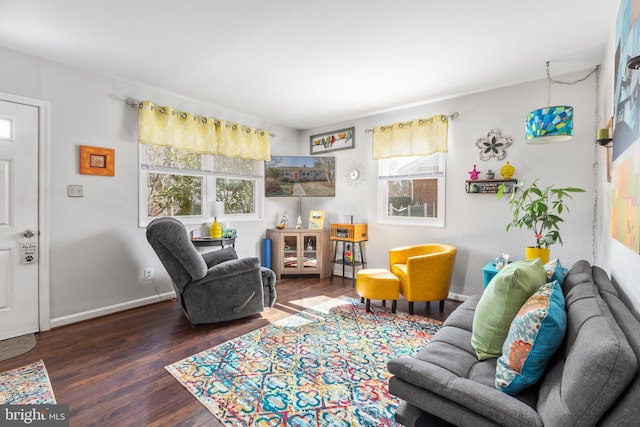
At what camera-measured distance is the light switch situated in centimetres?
292

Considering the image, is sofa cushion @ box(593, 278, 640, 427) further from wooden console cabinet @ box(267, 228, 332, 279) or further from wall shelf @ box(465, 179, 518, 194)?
wooden console cabinet @ box(267, 228, 332, 279)

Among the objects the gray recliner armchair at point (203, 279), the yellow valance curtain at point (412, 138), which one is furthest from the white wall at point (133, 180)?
the gray recliner armchair at point (203, 279)

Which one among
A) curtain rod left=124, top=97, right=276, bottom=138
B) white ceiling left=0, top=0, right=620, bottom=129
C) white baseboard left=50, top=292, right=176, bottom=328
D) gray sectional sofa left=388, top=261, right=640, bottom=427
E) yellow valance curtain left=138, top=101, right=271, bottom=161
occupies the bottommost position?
white baseboard left=50, top=292, right=176, bottom=328

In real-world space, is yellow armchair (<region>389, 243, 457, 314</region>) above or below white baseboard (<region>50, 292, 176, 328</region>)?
above

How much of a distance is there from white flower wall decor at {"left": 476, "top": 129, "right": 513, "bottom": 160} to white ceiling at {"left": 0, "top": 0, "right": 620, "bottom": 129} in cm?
53

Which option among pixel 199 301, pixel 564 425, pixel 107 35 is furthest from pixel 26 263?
pixel 564 425

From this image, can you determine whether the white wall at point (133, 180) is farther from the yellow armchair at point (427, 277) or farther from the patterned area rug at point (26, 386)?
the patterned area rug at point (26, 386)

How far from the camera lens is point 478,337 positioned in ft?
5.07

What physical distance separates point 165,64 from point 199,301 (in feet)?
7.23

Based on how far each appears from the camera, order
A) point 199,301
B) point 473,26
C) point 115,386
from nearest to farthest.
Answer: point 115,386, point 473,26, point 199,301

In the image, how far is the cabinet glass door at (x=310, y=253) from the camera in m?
4.68

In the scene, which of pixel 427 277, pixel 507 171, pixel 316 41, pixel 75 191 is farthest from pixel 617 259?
pixel 75 191

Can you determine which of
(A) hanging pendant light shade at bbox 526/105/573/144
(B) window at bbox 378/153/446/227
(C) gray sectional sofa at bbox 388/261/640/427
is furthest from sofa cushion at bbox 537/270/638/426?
(B) window at bbox 378/153/446/227

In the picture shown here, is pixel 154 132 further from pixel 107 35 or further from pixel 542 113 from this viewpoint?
pixel 542 113
